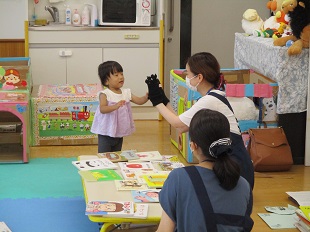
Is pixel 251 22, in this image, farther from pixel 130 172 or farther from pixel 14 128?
pixel 130 172

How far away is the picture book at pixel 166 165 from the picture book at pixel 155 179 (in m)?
0.16

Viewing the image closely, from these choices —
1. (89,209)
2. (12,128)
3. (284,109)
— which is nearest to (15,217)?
(89,209)

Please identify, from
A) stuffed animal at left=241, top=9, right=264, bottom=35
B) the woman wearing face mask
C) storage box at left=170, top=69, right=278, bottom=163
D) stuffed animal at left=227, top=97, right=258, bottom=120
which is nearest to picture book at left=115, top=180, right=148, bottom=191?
the woman wearing face mask

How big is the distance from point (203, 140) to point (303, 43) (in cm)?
305

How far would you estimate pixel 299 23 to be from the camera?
17.4ft

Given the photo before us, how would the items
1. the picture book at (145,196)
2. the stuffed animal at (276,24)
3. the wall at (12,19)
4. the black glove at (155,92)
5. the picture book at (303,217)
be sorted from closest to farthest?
the picture book at (145,196) < the black glove at (155,92) < the picture book at (303,217) < the stuffed animal at (276,24) < the wall at (12,19)

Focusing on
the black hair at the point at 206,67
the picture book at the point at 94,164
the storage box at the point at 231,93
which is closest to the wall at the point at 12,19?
the storage box at the point at 231,93

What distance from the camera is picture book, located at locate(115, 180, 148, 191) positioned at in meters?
3.62

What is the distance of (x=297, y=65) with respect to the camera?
5.36 m

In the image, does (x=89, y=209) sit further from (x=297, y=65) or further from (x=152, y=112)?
(x=152, y=112)

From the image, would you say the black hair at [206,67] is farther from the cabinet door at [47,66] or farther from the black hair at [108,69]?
the cabinet door at [47,66]

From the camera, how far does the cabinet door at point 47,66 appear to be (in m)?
6.89

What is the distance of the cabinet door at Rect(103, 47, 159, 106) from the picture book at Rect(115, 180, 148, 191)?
3.41 metres

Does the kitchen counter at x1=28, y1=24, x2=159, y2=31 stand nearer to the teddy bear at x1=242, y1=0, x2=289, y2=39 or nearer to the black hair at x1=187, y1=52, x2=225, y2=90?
the teddy bear at x1=242, y1=0, x2=289, y2=39
